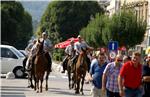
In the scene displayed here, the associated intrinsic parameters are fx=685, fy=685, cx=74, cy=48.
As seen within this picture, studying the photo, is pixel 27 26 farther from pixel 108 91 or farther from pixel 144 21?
pixel 108 91

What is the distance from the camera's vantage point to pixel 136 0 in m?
92.3

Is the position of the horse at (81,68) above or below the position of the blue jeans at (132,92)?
above

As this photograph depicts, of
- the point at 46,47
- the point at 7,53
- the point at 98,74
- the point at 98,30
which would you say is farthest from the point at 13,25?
the point at 98,74

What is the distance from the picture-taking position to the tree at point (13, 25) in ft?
384

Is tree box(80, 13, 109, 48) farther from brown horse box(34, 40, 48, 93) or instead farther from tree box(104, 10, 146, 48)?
brown horse box(34, 40, 48, 93)

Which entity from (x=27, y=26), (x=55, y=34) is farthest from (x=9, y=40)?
(x=27, y=26)

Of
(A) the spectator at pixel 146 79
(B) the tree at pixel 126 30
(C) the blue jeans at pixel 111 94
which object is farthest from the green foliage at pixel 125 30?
(C) the blue jeans at pixel 111 94

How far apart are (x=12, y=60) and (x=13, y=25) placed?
76.7 m

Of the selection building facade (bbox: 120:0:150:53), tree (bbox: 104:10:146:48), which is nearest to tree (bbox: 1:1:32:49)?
building facade (bbox: 120:0:150:53)

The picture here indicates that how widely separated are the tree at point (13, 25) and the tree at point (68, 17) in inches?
217

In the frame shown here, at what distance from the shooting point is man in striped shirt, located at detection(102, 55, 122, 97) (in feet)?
57.2

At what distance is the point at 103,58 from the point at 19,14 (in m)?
109

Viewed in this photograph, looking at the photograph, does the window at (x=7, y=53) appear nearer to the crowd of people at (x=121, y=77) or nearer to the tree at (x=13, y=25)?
the crowd of people at (x=121, y=77)

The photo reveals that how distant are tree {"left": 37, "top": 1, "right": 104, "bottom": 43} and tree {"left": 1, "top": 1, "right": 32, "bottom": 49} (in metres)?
5.50
